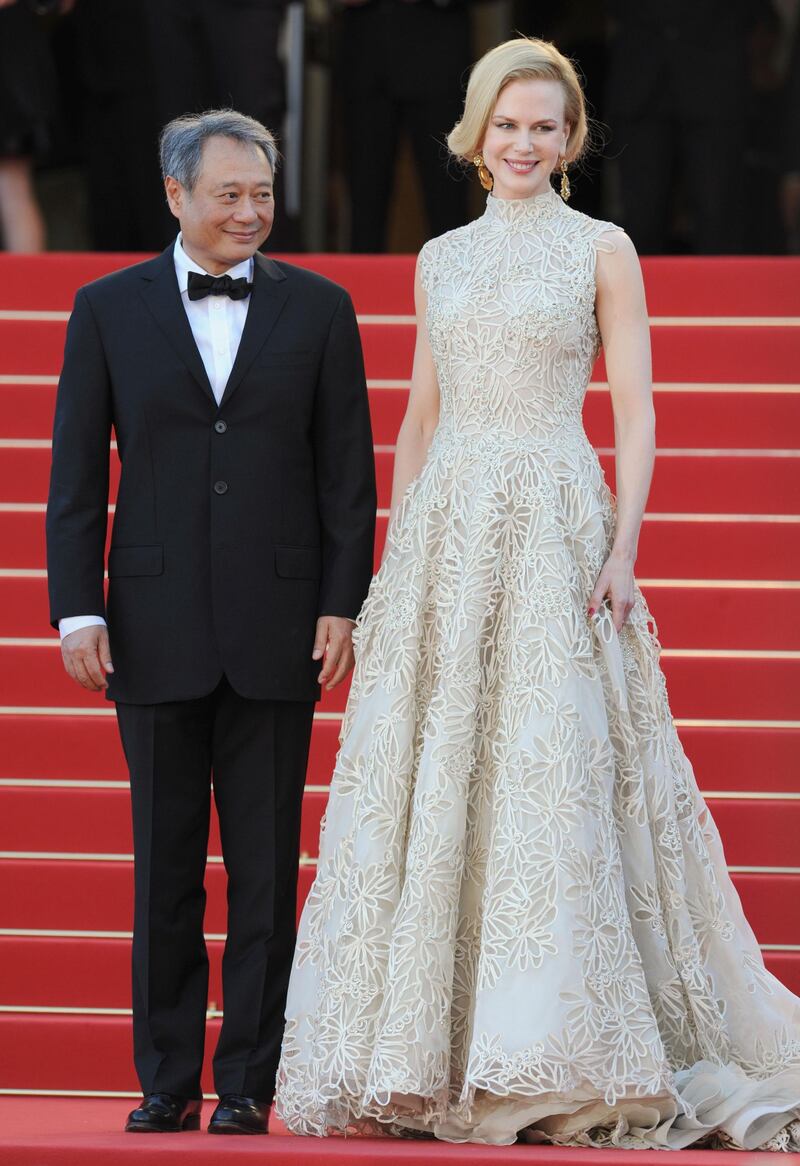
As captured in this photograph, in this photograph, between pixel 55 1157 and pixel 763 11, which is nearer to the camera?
pixel 55 1157

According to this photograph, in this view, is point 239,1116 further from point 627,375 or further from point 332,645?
point 627,375

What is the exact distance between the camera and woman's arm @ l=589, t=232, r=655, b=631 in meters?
3.60

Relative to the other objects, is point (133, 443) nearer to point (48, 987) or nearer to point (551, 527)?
point (551, 527)

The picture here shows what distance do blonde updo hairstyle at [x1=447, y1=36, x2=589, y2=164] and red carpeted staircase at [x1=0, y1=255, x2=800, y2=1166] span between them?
189cm

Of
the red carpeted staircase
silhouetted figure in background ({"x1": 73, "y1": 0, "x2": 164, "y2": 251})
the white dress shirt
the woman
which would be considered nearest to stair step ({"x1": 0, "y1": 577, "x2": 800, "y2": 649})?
the red carpeted staircase

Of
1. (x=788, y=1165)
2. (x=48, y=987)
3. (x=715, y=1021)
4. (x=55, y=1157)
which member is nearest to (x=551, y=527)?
(x=715, y=1021)

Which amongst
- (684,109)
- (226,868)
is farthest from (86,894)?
(684,109)

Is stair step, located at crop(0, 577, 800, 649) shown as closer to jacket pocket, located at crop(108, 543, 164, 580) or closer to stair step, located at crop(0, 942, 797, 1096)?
stair step, located at crop(0, 942, 797, 1096)

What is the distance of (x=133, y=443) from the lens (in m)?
3.66

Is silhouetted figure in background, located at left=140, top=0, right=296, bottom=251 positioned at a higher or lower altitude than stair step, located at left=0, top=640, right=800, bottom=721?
higher

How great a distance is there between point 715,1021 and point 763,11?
14.0ft

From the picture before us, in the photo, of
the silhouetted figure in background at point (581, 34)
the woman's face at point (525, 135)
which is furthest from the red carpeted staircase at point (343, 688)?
the silhouetted figure in background at point (581, 34)

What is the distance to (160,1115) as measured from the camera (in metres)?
3.52

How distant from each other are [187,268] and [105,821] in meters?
1.73
